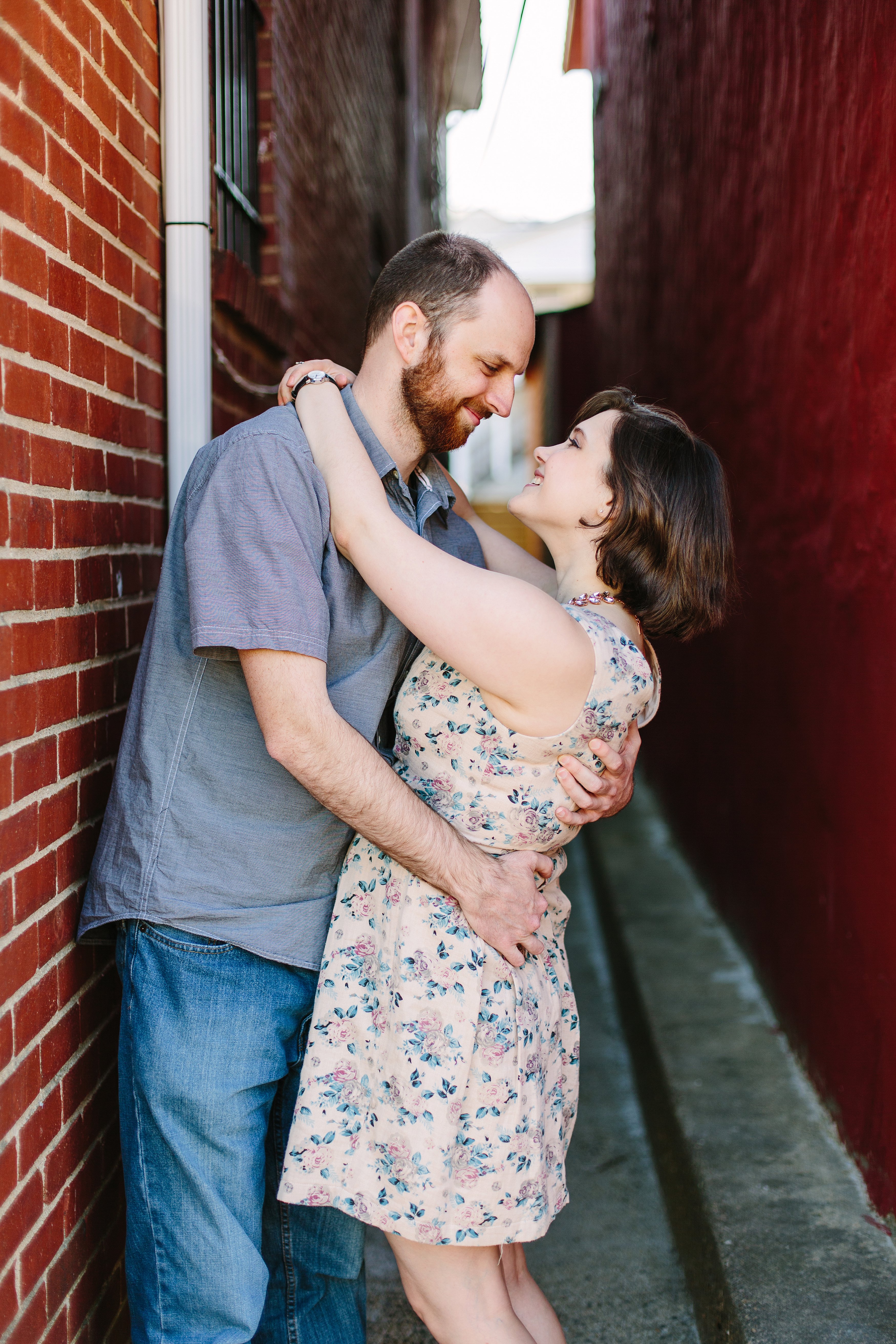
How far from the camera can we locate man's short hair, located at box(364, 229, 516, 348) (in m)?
2.11

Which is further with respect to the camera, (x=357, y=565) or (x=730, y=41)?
(x=730, y=41)

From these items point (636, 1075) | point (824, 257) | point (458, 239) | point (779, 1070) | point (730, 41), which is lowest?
point (636, 1075)

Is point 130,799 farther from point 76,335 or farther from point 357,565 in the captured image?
point 76,335

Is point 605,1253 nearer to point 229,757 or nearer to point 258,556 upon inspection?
point 229,757

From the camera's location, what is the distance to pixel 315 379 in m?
2.10

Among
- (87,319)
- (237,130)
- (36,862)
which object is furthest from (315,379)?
(237,130)

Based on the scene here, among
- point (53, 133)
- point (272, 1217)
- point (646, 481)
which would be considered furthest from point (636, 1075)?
point (53, 133)

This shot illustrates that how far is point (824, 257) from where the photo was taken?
3072 millimetres

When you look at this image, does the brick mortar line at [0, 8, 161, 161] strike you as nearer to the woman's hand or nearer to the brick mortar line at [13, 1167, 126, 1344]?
the woman's hand

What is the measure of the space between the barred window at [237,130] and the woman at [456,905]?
1.98 metres

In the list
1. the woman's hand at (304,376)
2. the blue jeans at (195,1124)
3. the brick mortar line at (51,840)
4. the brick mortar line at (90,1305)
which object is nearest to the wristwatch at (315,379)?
the woman's hand at (304,376)

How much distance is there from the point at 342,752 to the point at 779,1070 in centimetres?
215

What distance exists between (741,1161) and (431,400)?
2044 mm

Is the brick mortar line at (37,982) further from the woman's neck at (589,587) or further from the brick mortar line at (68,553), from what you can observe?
the woman's neck at (589,587)
